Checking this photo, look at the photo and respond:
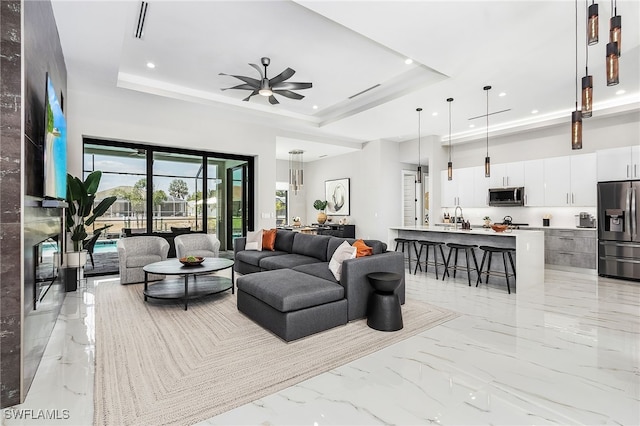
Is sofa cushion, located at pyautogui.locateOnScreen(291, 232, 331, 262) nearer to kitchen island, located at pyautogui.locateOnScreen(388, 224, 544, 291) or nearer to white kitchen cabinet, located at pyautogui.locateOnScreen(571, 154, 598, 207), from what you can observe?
kitchen island, located at pyautogui.locateOnScreen(388, 224, 544, 291)

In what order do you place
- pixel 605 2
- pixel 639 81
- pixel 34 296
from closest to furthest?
pixel 34 296, pixel 605 2, pixel 639 81

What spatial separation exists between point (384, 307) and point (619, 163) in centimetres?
569

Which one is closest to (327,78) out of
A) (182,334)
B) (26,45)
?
(26,45)

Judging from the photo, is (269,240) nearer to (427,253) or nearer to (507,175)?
(427,253)

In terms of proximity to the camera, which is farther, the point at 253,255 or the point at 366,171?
the point at 366,171

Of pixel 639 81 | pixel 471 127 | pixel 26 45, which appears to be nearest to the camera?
pixel 26 45

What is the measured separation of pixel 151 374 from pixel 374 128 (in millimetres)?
6681

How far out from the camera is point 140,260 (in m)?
5.23

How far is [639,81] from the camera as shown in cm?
493

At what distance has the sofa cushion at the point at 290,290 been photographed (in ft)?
9.87

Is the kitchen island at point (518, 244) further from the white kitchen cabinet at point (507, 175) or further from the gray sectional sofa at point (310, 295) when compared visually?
the white kitchen cabinet at point (507, 175)

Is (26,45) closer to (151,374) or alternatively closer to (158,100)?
(151,374)

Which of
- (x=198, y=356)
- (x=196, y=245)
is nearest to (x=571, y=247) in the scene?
(x=198, y=356)

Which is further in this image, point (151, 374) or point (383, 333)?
point (383, 333)
